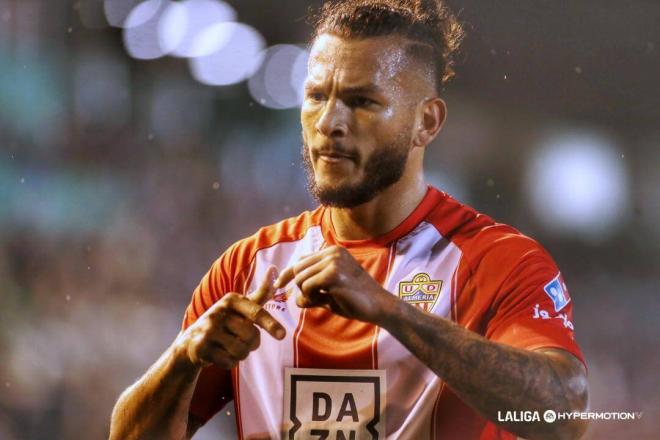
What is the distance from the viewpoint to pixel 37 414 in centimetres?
194

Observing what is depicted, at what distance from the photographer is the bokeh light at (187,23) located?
6.12ft

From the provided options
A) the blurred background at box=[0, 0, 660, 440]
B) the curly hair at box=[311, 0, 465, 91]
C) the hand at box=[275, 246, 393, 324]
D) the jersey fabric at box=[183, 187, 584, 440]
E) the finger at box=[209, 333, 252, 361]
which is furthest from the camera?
the blurred background at box=[0, 0, 660, 440]

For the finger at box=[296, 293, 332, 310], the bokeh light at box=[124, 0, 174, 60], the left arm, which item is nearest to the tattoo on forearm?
the left arm

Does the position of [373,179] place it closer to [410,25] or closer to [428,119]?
[428,119]

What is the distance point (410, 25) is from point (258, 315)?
2.09 feet

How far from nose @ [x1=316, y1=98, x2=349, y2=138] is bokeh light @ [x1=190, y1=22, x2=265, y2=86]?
498mm

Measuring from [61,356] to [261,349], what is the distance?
67 cm

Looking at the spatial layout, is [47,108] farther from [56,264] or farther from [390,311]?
[390,311]

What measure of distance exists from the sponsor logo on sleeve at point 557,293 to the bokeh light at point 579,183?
362mm

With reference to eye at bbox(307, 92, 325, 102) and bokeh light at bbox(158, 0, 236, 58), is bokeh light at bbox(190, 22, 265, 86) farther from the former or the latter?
eye at bbox(307, 92, 325, 102)

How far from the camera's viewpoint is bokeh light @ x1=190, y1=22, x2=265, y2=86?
185 cm

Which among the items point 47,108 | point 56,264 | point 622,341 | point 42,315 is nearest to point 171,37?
point 47,108

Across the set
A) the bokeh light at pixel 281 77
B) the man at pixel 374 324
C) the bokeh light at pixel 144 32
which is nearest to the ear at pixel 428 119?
the man at pixel 374 324

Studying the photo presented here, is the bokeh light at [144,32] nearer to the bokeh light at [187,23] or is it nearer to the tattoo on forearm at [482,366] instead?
the bokeh light at [187,23]
